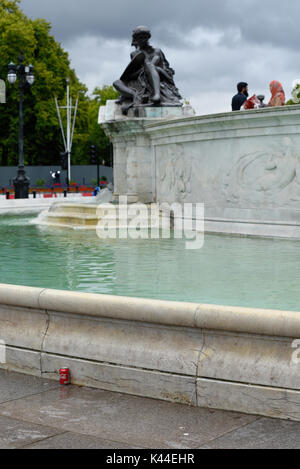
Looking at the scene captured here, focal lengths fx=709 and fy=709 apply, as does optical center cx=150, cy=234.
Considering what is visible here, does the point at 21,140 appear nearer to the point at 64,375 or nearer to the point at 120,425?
the point at 64,375

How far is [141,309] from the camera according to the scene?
5.19m

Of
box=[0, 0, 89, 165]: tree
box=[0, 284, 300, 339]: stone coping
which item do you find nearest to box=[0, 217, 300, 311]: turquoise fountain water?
box=[0, 284, 300, 339]: stone coping

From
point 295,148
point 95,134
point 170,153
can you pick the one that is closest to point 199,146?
point 170,153

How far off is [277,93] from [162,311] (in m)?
8.95

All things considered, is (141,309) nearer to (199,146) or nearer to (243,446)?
(243,446)

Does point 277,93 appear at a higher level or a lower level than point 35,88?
lower

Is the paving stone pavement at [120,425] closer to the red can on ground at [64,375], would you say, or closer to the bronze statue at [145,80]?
the red can on ground at [64,375]

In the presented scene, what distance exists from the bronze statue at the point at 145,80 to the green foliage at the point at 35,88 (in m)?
41.1

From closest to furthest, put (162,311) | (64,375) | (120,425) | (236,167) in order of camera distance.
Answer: (120,425) → (162,311) → (64,375) → (236,167)

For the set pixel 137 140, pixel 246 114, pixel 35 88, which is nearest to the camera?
pixel 246 114

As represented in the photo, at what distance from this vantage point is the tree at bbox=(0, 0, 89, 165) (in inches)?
2245

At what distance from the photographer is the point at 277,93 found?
43.1 feet

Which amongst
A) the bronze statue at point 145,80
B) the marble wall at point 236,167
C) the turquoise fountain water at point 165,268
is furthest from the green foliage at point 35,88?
the turquoise fountain water at point 165,268

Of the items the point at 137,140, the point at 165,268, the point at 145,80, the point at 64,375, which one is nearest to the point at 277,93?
the point at 137,140
